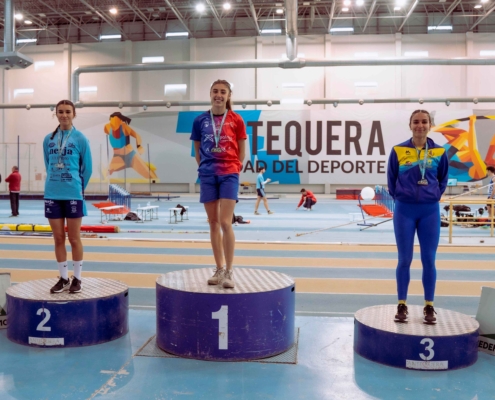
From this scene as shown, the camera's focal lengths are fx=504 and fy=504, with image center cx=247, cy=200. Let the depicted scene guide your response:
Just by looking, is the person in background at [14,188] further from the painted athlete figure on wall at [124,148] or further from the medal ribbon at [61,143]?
the painted athlete figure on wall at [124,148]

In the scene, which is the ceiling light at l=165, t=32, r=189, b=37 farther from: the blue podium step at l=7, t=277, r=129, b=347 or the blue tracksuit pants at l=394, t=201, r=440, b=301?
the blue tracksuit pants at l=394, t=201, r=440, b=301

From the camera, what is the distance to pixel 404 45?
29281 millimetres

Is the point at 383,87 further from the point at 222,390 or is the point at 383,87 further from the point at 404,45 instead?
the point at 222,390

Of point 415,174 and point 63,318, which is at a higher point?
point 415,174

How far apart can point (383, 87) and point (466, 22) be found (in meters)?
6.19

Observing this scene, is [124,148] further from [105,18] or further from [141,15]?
[141,15]

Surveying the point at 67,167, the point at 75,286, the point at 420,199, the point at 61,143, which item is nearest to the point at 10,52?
the point at 61,143

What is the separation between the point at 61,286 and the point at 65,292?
137mm

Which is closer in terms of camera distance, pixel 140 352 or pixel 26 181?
pixel 140 352

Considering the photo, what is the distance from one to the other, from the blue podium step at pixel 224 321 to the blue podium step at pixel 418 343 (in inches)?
25.1

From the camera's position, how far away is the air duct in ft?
40.8

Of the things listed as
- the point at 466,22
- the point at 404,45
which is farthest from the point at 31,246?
the point at 466,22

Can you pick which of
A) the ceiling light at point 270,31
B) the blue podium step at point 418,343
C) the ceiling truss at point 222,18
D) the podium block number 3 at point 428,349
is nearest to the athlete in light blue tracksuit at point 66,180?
the blue podium step at point 418,343

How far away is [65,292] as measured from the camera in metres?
4.42
